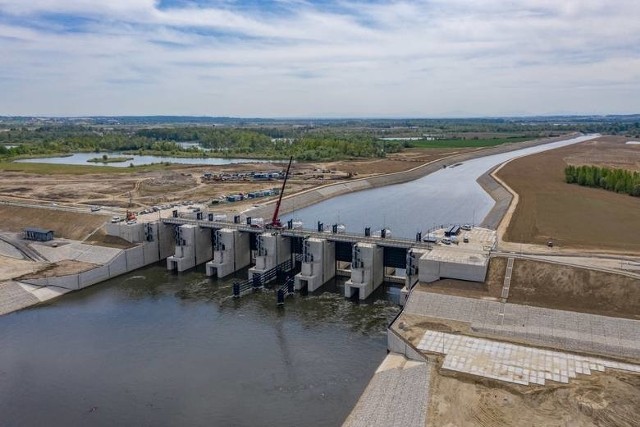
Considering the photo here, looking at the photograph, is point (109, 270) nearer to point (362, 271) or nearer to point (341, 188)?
point (362, 271)

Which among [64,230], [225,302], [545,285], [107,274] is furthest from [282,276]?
[64,230]

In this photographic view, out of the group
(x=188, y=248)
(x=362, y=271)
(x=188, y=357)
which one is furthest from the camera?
(x=188, y=248)

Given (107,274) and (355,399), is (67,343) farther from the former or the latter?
(355,399)

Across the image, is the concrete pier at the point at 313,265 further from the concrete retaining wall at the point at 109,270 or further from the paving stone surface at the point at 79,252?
the paving stone surface at the point at 79,252

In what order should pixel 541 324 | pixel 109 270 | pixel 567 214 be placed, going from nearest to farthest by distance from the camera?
pixel 541 324 → pixel 109 270 → pixel 567 214

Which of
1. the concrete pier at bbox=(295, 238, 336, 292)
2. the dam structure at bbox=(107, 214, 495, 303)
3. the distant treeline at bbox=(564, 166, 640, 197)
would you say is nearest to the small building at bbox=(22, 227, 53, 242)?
the dam structure at bbox=(107, 214, 495, 303)

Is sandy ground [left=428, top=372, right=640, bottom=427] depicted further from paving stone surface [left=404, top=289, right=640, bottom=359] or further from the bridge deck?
the bridge deck

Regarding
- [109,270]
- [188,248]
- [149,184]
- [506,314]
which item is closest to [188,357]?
[109,270]
